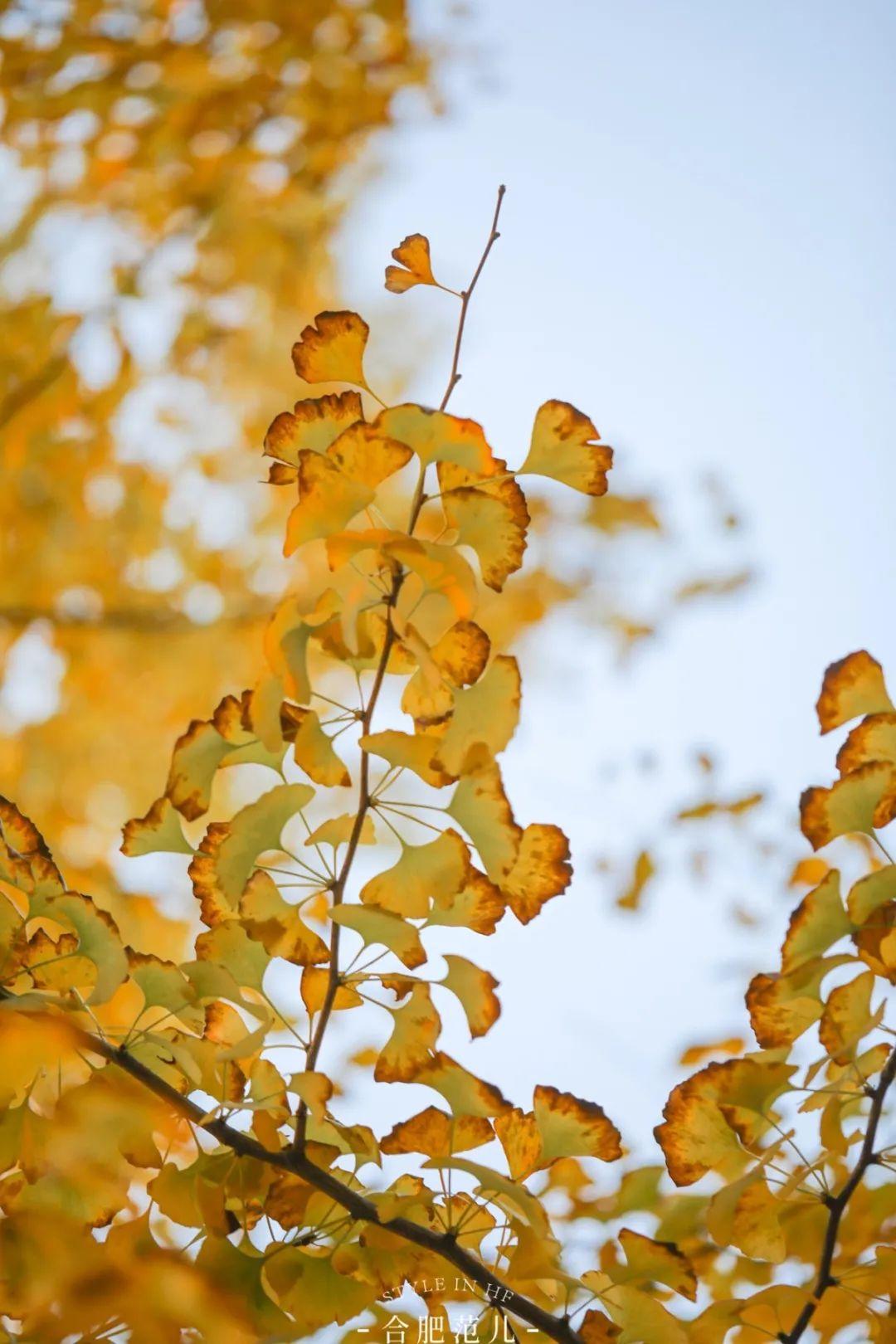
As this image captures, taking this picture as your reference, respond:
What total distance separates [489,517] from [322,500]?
0.15 ft

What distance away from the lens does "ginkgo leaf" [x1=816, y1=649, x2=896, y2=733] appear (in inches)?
12.8

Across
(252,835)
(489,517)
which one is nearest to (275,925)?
(252,835)

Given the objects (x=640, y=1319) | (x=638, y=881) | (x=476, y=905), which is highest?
(x=638, y=881)

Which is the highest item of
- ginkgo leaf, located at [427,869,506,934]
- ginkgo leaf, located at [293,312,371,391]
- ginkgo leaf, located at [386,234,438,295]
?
ginkgo leaf, located at [386,234,438,295]

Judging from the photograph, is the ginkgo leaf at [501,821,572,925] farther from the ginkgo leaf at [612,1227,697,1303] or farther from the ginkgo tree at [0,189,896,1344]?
the ginkgo leaf at [612,1227,697,1303]

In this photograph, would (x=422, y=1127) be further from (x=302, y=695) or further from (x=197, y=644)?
(x=197, y=644)

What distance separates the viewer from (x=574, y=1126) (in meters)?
0.33

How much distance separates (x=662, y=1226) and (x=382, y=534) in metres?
0.45

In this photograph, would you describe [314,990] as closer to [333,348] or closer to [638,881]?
[333,348]

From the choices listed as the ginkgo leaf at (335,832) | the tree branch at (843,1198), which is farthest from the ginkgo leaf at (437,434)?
the tree branch at (843,1198)

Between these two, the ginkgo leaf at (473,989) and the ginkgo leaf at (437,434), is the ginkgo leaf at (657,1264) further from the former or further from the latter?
the ginkgo leaf at (437,434)

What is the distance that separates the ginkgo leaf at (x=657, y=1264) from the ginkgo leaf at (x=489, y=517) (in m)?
0.20

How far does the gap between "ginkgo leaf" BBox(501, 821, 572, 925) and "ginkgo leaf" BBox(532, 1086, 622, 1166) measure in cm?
7

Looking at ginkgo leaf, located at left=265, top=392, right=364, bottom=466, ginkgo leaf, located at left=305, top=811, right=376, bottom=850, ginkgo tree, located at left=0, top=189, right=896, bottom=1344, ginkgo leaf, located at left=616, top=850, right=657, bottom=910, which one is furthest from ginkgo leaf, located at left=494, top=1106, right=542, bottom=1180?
ginkgo leaf, located at left=616, top=850, right=657, bottom=910
